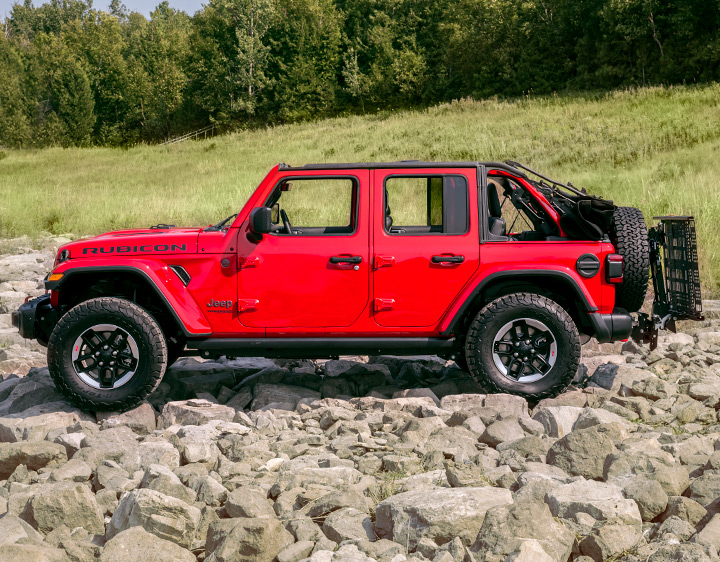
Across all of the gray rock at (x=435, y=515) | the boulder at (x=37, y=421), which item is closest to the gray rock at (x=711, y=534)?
the gray rock at (x=435, y=515)

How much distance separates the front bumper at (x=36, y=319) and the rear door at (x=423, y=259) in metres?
2.67

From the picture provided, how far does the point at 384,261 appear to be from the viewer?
6.12 meters

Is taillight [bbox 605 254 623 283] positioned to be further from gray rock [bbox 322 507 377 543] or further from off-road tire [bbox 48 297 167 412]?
off-road tire [bbox 48 297 167 412]

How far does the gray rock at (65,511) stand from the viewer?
3.97 meters

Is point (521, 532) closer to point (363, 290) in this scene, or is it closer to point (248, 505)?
point (248, 505)

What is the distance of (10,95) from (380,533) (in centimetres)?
8742

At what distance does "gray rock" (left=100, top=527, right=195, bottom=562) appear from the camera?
135 inches

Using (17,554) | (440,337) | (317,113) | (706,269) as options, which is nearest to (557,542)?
(17,554)

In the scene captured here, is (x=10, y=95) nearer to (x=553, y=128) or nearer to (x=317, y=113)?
(x=317, y=113)

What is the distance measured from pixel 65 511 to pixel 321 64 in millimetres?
77696

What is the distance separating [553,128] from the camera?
1232 inches

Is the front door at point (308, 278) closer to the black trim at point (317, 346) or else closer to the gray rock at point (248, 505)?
the black trim at point (317, 346)

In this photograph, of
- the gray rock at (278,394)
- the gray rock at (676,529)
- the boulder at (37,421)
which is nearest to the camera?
the gray rock at (676,529)

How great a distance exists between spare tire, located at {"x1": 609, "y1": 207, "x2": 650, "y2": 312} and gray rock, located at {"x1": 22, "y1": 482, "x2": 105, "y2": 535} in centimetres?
423
